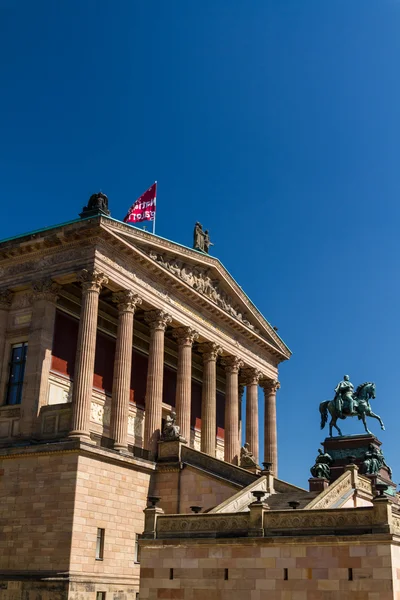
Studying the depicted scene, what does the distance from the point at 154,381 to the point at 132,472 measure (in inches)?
248

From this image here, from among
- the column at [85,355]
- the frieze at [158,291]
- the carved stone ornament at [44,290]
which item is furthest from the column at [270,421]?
the carved stone ornament at [44,290]

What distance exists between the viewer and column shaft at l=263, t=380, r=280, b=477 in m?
54.5

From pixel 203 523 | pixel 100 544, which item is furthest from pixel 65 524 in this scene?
pixel 203 523

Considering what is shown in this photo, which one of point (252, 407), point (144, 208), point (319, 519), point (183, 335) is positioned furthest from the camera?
point (252, 407)

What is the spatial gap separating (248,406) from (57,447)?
22504mm

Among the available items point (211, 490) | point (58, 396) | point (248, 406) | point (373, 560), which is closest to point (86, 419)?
point (58, 396)

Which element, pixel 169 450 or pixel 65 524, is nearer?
pixel 65 524

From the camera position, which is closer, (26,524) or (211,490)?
(26,524)

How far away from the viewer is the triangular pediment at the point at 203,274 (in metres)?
41.6

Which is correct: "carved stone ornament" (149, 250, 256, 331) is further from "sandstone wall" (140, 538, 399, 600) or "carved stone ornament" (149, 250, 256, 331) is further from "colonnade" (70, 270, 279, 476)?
"sandstone wall" (140, 538, 399, 600)

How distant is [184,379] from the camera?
148 ft

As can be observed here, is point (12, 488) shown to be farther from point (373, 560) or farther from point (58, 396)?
point (373, 560)

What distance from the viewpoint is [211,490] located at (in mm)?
37594

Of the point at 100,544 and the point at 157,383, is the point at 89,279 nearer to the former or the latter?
the point at 157,383
